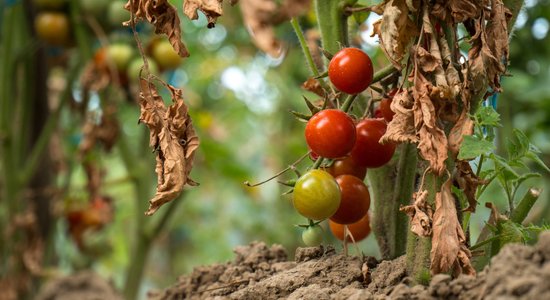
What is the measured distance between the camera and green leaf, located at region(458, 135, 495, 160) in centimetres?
73

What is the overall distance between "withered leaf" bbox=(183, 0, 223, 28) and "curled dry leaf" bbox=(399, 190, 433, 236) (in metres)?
0.28

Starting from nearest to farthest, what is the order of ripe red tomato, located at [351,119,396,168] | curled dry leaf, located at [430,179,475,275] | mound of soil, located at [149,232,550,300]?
mound of soil, located at [149,232,550,300] → curled dry leaf, located at [430,179,475,275] → ripe red tomato, located at [351,119,396,168]

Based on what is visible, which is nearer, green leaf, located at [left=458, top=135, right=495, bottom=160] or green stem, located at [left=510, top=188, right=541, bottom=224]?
green leaf, located at [left=458, top=135, right=495, bottom=160]

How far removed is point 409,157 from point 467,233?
11 centimetres

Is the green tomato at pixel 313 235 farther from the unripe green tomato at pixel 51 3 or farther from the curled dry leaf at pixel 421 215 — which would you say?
the unripe green tomato at pixel 51 3

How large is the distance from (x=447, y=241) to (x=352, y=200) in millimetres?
157

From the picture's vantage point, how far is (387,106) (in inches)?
35.5

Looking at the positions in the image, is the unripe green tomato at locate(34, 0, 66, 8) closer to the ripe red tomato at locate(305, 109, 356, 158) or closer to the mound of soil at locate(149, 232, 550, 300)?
the mound of soil at locate(149, 232, 550, 300)

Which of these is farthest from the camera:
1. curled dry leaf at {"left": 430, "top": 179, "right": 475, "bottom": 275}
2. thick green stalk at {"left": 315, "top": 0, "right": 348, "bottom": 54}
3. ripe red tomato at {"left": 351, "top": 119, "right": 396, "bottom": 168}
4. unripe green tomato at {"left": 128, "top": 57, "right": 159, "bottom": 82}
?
unripe green tomato at {"left": 128, "top": 57, "right": 159, "bottom": 82}

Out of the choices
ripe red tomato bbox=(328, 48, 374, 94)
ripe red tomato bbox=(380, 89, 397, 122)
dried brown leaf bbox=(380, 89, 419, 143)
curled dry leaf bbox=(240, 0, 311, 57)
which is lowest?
dried brown leaf bbox=(380, 89, 419, 143)

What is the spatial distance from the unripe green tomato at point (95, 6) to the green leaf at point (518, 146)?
162 cm

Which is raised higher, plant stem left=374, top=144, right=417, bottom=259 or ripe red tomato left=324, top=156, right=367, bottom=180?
ripe red tomato left=324, top=156, right=367, bottom=180

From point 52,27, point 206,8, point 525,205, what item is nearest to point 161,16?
point 206,8

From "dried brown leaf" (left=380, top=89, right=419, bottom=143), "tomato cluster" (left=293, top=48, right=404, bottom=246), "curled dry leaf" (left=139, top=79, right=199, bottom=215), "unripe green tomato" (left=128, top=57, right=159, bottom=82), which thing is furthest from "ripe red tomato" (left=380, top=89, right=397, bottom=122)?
"unripe green tomato" (left=128, top=57, right=159, bottom=82)
